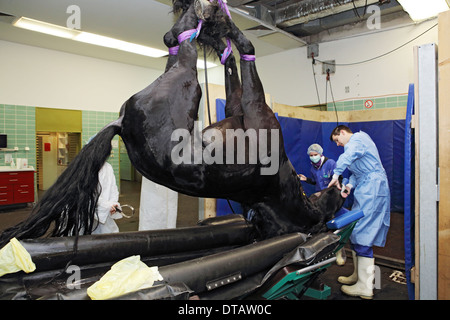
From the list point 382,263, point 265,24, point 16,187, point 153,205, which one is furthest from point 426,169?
point 16,187

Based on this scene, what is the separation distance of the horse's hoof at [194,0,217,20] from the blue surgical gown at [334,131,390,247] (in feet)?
6.35

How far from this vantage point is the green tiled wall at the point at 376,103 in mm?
5910

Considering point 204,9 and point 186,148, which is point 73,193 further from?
point 204,9

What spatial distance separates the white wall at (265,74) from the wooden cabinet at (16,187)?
67.2 inches

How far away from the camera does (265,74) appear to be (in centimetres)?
801

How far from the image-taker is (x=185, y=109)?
134 centimetres

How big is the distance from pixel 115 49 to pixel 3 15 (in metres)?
2.37

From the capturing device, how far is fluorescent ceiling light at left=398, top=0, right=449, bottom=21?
4391 mm

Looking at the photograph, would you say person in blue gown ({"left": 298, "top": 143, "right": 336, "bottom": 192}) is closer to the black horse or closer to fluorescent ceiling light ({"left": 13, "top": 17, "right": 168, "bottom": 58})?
the black horse

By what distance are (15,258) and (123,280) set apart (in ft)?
1.83

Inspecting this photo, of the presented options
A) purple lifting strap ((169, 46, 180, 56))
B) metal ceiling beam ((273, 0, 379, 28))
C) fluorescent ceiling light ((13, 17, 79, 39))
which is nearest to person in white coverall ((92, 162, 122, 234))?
purple lifting strap ((169, 46, 180, 56))

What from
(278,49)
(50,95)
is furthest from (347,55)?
(50,95)

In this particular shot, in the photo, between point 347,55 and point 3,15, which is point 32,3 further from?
point 347,55

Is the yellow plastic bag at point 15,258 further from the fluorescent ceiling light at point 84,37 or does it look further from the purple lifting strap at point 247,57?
the fluorescent ceiling light at point 84,37
